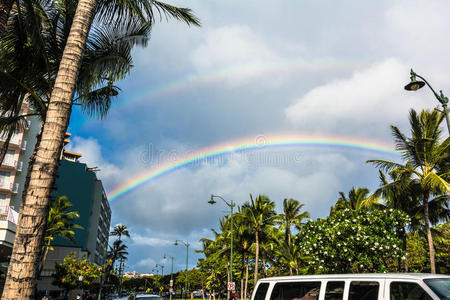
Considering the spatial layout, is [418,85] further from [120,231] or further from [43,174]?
[120,231]

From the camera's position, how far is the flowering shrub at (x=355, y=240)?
22.5m

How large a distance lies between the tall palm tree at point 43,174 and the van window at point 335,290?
502 centimetres

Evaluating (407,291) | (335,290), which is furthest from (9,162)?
(407,291)

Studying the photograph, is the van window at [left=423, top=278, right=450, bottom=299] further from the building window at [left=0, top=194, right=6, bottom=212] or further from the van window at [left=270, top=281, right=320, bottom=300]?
the building window at [left=0, top=194, right=6, bottom=212]

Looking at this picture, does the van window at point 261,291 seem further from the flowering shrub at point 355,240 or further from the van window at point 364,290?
the flowering shrub at point 355,240

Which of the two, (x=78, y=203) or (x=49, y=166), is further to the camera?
(x=78, y=203)

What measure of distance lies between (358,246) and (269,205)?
10910mm

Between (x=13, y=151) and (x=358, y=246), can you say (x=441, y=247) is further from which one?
(x=13, y=151)

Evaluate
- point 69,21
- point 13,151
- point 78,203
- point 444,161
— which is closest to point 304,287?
point 69,21

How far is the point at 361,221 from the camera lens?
2377 cm

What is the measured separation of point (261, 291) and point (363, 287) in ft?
8.64

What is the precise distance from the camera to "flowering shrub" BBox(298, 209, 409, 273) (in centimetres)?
2255

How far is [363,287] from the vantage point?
6.04m

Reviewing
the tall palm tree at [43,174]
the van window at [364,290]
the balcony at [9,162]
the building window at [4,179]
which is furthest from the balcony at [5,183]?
the van window at [364,290]
